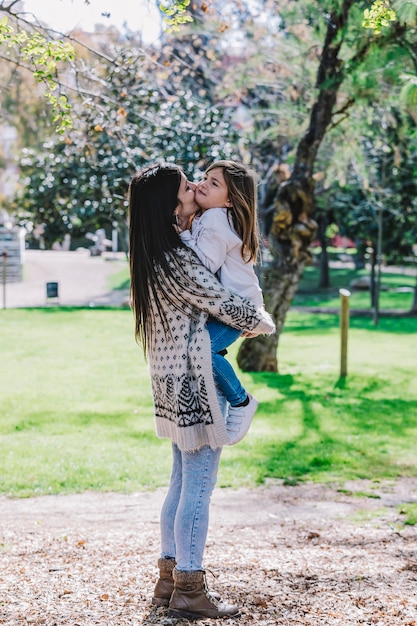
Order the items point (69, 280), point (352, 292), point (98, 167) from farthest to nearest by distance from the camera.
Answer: point (352, 292) < point (69, 280) < point (98, 167)

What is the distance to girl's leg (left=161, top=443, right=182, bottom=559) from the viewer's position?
330 centimetres

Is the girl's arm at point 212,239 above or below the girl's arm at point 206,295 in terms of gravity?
above

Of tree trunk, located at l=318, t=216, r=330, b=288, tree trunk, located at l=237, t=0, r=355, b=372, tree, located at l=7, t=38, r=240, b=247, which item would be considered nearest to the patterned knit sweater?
tree trunk, located at l=237, t=0, r=355, b=372

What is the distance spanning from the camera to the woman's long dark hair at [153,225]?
312 centimetres

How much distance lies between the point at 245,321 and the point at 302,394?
7.50 m

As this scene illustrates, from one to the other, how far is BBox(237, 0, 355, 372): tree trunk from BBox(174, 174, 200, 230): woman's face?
653cm

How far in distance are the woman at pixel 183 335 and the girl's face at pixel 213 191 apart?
5cm

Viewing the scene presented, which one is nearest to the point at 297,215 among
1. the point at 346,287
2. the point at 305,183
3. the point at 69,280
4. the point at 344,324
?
the point at 305,183

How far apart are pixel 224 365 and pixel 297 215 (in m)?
8.18

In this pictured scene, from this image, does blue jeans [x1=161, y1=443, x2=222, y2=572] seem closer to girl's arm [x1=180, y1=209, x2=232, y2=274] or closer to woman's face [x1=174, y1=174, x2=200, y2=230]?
girl's arm [x1=180, y1=209, x2=232, y2=274]

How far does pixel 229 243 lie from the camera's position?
3119 millimetres

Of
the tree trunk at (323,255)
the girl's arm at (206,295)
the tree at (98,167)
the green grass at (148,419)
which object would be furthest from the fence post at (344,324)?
the tree trunk at (323,255)

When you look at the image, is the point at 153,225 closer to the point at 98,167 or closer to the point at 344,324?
the point at 344,324

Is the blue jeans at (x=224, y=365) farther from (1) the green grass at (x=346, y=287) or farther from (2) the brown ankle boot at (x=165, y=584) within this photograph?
(1) the green grass at (x=346, y=287)
